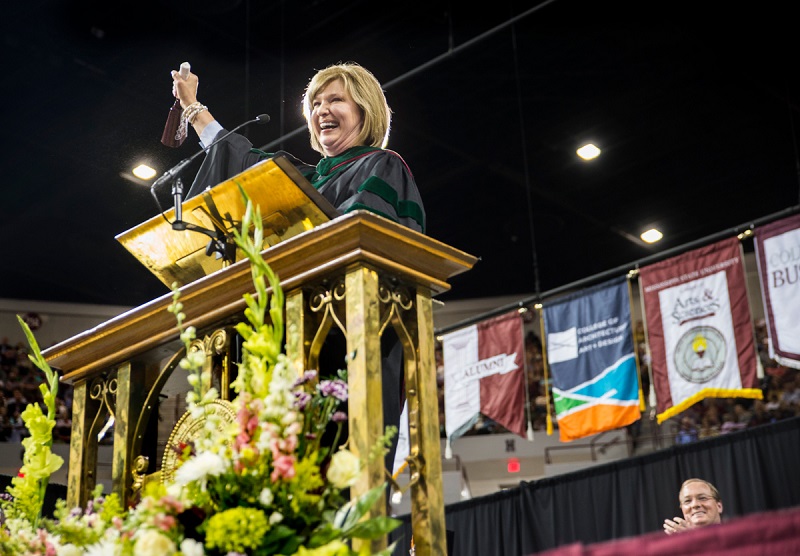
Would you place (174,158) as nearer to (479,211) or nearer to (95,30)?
(95,30)

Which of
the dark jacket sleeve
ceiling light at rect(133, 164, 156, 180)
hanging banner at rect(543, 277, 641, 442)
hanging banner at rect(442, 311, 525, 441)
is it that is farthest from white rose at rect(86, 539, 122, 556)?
ceiling light at rect(133, 164, 156, 180)

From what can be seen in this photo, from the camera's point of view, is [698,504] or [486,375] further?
[486,375]

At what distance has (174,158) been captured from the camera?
7359 millimetres

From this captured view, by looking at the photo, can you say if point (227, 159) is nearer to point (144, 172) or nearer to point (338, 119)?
point (338, 119)

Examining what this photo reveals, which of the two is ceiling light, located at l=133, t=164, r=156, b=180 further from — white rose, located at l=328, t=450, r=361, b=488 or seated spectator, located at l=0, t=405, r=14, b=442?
white rose, located at l=328, t=450, r=361, b=488

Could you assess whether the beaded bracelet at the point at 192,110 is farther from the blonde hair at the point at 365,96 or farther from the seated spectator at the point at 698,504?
the seated spectator at the point at 698,504

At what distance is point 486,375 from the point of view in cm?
889

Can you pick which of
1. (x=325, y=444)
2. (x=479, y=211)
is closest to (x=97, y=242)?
(x=479, y=211)

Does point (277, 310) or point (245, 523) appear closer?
point (245, 523)

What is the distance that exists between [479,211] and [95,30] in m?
5.29

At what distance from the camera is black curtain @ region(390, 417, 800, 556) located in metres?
7.08

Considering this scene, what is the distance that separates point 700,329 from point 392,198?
17.9 feet

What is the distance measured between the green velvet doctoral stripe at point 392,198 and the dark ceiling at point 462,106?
478cm

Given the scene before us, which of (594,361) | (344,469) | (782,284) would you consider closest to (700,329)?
(782,284)
